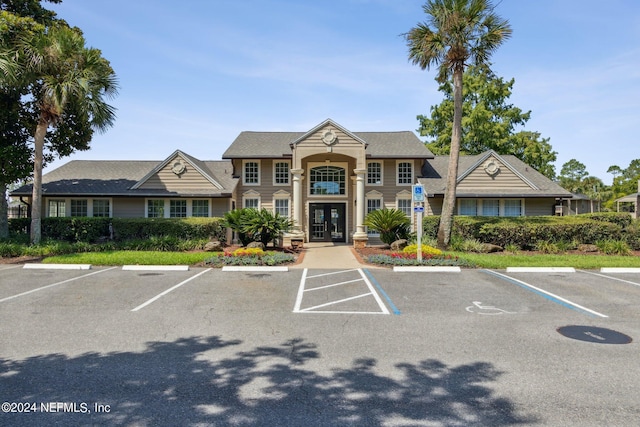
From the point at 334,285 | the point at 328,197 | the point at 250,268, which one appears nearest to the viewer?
the point at 334,285

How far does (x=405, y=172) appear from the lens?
23469 millimetres

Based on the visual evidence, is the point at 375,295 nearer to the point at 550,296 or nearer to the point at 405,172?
the point at 550,296

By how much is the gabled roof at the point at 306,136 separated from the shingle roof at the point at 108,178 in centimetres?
175

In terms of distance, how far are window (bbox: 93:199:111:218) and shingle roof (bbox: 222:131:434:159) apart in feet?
23.8

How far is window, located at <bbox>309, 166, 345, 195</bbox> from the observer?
23.5 metres

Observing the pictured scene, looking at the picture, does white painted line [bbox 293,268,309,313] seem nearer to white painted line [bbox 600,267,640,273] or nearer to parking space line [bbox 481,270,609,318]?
parking space line [bbox 481,270,609,318]

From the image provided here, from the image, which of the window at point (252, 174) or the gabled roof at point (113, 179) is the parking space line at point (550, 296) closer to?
the gabled roof at point (113, 179)

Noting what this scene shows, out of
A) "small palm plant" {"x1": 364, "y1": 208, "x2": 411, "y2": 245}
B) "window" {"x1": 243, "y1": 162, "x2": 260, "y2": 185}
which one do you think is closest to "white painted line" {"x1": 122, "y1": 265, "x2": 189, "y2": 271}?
"small palm plant" {"x1": 364, "y1": 208, "x2": 411, "y2": 245}

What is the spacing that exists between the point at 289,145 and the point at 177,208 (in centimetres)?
751

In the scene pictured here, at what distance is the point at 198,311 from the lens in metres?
7.77

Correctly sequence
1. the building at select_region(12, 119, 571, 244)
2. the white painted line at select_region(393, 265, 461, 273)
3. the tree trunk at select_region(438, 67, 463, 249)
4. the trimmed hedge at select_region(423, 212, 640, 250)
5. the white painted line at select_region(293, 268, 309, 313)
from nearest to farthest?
the white painted line at select_region(293, 268, 309, 313)
the white painted line at select_region(393, 265, 461, 273)
the tree trunk at select_region(438, 67, 463, 249)
the trimmed hedge at select_region(423, 212, 640, 250)
the building at select_region(12, 119, 571, 244)

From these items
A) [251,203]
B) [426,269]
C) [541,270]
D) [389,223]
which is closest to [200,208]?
[251,203]


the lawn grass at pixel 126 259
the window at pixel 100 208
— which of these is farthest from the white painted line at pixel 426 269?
the window at pixel 100 208

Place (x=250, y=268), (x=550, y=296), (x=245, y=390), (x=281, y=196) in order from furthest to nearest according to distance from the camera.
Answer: (x=281, y=196), (x=250, y=268), (x=550, y=296), (x=245, y=390)
